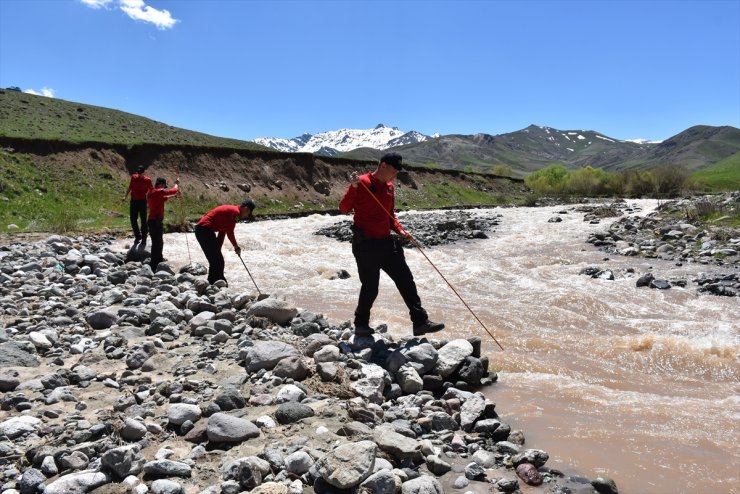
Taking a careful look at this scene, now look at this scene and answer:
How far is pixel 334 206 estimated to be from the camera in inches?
1747

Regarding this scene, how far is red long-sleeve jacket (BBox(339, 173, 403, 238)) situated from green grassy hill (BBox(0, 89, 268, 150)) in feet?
166

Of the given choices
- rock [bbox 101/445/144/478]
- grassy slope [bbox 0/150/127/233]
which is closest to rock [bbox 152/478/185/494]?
rock [bbox 101/445/144/478]

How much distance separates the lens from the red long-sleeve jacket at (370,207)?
23.6ft

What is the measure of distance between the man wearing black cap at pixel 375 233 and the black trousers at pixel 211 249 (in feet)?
17.1

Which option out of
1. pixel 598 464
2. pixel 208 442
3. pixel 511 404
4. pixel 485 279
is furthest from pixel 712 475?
pixel 485 279

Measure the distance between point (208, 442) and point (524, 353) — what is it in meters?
5.44

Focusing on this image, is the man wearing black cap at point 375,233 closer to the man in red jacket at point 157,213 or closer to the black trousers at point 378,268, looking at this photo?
the black trousers at point 378,268

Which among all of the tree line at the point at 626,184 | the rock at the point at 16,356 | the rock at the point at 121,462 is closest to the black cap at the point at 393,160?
the rock at the point at 121,462

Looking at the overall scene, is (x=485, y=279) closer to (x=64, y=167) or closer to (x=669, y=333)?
(x=669, y=333)

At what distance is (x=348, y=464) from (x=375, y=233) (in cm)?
391

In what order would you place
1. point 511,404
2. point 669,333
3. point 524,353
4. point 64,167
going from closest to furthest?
point 511,404 → point 524,353 → point 669,333 → point 64,167

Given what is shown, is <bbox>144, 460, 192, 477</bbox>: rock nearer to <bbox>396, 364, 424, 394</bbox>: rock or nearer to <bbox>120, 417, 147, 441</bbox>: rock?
<bbox>120, 417, 147, 441</bbox>: rock

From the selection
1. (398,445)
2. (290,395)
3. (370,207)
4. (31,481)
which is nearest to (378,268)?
(370,207)

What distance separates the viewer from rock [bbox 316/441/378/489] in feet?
12.4
